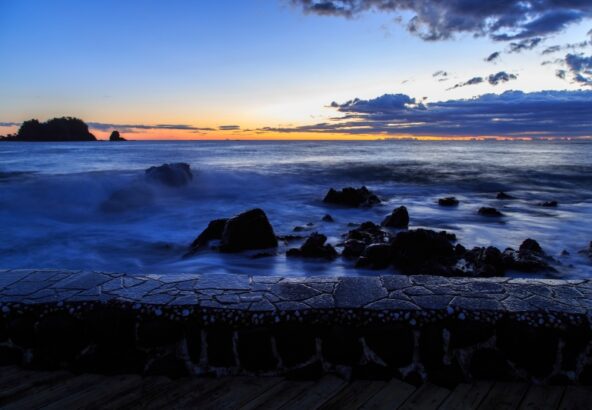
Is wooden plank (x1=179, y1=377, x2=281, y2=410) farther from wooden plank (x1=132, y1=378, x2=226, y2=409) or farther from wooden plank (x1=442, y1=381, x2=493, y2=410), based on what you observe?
wooden plank (x1=442, y1=381, x2=493, y2=410)

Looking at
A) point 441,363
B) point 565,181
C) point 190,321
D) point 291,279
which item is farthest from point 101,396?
point 565,181

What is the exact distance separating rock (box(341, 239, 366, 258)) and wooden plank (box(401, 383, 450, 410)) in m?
5.42

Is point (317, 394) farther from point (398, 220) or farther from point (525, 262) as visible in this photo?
point (398, 220)

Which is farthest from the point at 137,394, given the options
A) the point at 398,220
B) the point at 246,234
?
the point at 398,220

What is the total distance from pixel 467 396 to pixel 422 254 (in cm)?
501

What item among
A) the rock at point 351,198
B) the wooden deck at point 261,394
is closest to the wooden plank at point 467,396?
the wooden deck at point 261,394

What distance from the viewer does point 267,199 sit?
68.5ft

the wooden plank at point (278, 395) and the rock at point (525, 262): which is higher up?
the wooden plank at point (278, 395)

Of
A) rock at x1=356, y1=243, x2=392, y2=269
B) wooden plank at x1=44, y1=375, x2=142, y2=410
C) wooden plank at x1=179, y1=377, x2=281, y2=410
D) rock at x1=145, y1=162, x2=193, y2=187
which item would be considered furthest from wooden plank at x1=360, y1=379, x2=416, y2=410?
rock at x1=145, y1=162, x2=193, y2=187

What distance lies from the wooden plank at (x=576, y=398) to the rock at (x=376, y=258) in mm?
4713

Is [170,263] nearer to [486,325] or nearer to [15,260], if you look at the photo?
[15,260]

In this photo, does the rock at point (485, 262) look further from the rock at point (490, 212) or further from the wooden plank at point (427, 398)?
the rock at point (490, 212)

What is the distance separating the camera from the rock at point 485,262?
24.7 feet

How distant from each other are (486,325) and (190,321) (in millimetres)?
2519
